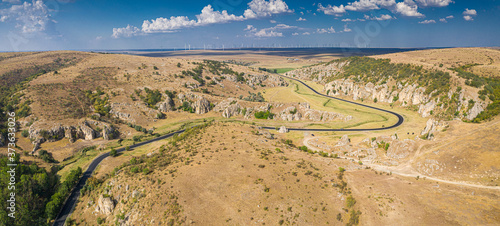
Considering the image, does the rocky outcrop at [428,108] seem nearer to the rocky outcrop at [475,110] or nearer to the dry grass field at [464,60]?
the rocky outcrop at [475,110]

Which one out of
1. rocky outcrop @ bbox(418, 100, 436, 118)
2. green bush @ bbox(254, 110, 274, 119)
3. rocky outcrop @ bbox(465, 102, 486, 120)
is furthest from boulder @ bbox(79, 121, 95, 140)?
rocky outcrop @ bbox(465, 102, 486, 120)

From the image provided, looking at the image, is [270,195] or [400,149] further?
[400,149]

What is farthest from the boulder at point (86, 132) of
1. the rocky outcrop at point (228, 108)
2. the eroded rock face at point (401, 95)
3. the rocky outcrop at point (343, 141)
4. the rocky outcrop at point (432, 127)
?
the eroded rock face at point (401, 95)

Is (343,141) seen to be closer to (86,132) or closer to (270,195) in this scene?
(270,195)

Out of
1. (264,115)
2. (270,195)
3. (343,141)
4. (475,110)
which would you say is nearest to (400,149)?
(343,141)

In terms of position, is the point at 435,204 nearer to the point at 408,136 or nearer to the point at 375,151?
the point at 375,151

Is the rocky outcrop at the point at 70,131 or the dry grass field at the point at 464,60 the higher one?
the dry grass field at the point at 464,60
